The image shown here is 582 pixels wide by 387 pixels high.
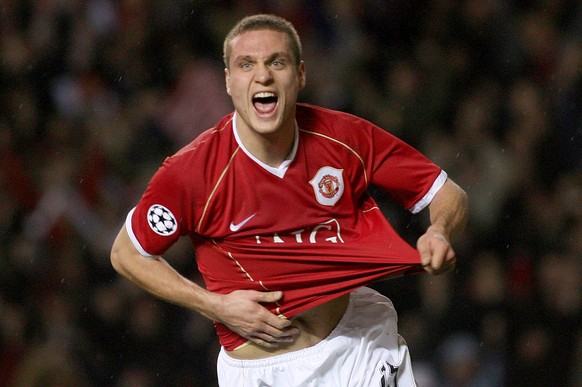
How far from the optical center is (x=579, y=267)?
5.70 m

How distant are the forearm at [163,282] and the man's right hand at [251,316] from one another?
5 cm

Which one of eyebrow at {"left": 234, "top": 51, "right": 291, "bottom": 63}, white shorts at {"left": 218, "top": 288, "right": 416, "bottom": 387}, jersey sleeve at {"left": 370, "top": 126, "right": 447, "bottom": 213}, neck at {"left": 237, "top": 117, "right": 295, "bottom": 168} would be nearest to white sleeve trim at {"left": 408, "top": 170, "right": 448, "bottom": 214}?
jersey sleeve at {"left": 370, "top": 126, "right": 447, "bottom": 213}

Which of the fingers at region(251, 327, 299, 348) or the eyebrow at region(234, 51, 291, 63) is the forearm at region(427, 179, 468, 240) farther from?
the eyebrow at region(234, 51, 291, 63)

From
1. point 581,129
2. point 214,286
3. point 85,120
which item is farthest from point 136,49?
point 214,286

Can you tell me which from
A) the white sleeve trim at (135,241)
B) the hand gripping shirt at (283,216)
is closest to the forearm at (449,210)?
the hand gripping shirt at (283,216)

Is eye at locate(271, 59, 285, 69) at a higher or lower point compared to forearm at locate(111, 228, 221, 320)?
higher

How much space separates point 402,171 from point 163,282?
0.82 meters

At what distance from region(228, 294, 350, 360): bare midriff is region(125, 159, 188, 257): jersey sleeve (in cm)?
42

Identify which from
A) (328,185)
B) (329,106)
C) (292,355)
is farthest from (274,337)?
(329,106)

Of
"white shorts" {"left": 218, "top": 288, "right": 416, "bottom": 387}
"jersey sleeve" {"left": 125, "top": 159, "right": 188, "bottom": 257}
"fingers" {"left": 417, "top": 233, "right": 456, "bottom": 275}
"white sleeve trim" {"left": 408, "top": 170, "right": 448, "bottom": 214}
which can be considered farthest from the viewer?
"white sleeve trim" {"left": 408, "top": 170, "right": 448, "bottom": 214}

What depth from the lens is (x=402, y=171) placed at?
3.35 m

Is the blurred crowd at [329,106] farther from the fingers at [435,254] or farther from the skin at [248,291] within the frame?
the fingers at [435,254]

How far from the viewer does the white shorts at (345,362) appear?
3.23 m

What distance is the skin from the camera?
124 inches
